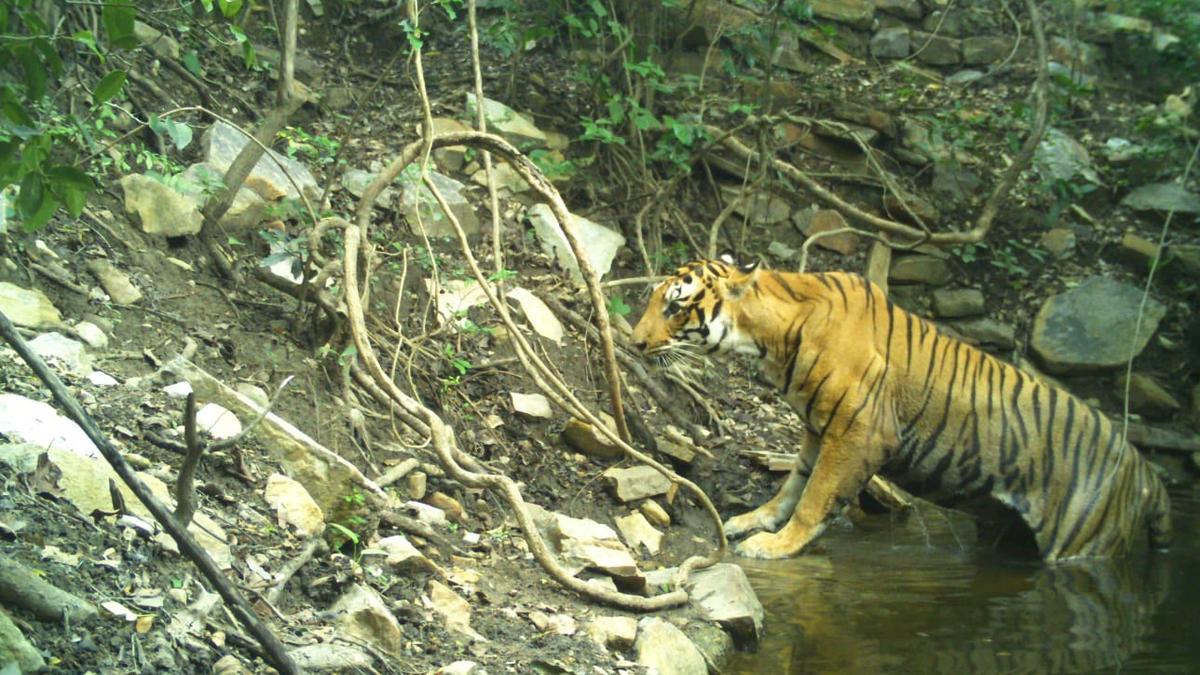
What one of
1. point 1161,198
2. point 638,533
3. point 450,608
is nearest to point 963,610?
point 638,533

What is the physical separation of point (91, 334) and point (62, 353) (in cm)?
32

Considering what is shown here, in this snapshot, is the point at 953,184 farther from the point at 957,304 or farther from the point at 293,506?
the point at 293,506

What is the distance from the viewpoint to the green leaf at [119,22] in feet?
7.04

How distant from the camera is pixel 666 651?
12.7ft

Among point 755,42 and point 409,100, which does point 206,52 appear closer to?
point 409,100

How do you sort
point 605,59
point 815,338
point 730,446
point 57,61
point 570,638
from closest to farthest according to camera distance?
point 57,61 < point 570,638 < point 815,338 < point 730,446 < point 605,59

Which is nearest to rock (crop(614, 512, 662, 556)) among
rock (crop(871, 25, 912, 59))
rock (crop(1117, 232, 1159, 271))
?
rock (crop(1117, 232, 1159, 271))

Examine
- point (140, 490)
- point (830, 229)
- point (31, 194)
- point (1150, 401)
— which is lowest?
point (1150, 401)

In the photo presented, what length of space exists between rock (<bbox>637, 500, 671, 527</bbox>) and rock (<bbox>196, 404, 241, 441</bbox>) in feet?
7.21

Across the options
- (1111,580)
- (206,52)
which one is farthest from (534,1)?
(1111,580)

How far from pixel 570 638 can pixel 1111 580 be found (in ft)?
10.3

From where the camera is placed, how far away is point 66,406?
254cm

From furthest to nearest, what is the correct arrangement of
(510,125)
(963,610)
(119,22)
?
(510,125) → (963,610) → (119,22)

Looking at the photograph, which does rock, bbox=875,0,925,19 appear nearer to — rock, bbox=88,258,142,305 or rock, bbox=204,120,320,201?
rock, bbox=204,120,320,201
